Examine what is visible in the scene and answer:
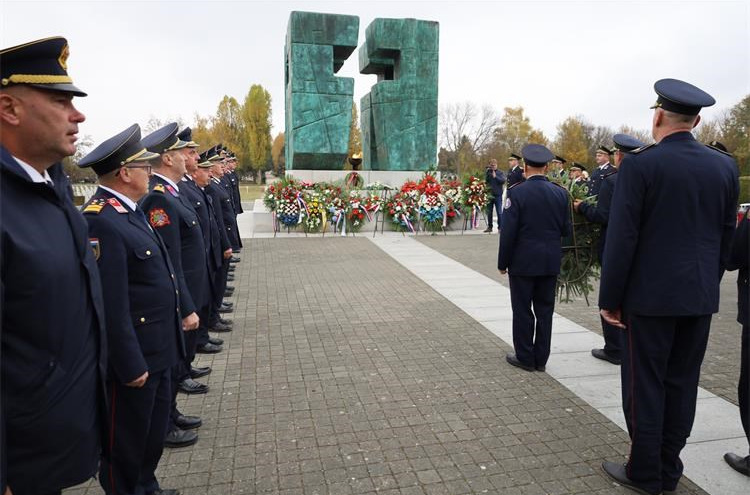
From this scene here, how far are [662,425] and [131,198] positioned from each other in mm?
3230

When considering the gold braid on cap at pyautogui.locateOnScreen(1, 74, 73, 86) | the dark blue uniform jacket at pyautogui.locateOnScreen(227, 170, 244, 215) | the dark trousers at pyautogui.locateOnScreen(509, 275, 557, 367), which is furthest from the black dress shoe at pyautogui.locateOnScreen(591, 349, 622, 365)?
the dark blue uniform jacket at pyautogui.locateOnScreen(227, 170, 244, 215)

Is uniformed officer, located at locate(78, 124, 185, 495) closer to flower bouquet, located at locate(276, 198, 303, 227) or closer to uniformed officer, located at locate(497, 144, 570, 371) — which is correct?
uniformed officer, located at locate(497, 144, 570, 371)

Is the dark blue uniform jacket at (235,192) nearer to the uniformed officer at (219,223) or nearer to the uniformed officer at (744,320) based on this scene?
the uniformed officer at (219,223)

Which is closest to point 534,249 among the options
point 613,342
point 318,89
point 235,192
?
point 613,342

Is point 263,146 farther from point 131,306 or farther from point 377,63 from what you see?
point 131,306

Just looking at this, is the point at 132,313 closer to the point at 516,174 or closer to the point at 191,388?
the point at 191,388

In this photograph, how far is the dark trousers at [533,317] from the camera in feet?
15.2

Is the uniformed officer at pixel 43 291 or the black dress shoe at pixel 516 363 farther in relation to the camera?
the black dress shoe at pixel 516 363

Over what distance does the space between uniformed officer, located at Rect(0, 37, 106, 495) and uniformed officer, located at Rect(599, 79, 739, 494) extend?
2643 millimetres

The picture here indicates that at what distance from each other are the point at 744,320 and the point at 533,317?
1796 millimetres

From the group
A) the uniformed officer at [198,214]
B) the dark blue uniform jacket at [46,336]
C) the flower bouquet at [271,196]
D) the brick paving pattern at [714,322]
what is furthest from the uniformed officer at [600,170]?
the flower bouquet at [271,196]

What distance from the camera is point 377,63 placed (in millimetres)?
17375

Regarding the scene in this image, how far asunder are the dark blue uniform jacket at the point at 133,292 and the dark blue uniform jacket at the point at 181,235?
414 millimetres

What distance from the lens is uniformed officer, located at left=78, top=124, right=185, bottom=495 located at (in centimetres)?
228
